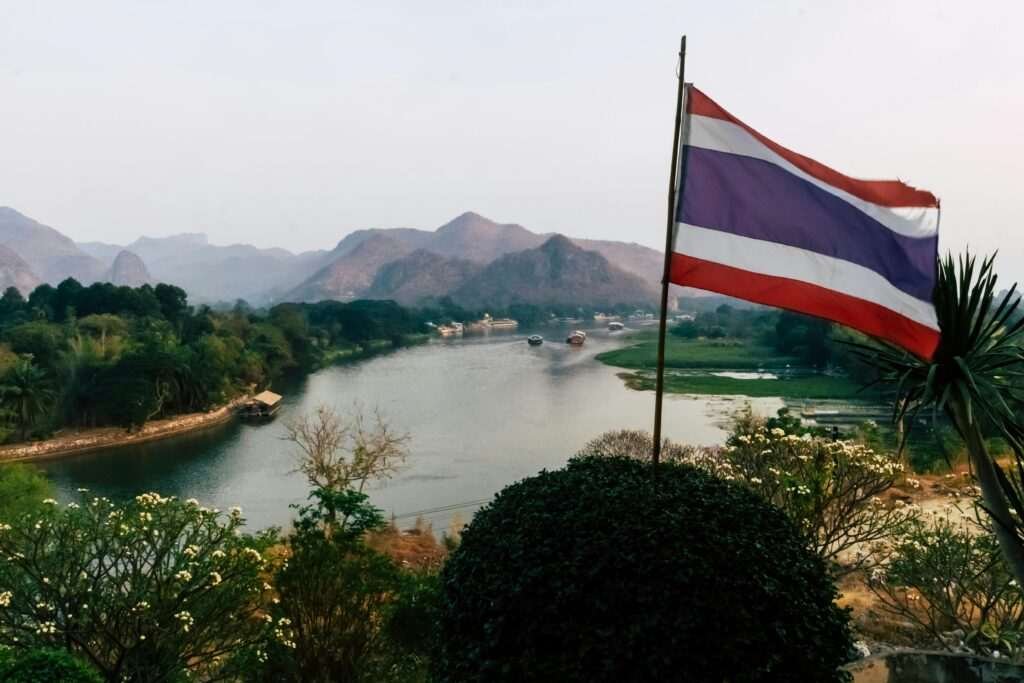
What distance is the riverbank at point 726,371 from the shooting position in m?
47.7

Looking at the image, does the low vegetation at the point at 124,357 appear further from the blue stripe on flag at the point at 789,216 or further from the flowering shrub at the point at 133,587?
the blue stripe on flag at the point at 789,216

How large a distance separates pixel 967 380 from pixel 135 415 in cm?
3717

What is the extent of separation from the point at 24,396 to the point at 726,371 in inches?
1833

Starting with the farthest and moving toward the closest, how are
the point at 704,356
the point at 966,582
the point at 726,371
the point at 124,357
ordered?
the point at 704,356, the point at 726,371, the point at 124,357, the point at 966,582

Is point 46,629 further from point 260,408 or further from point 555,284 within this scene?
point 555,284

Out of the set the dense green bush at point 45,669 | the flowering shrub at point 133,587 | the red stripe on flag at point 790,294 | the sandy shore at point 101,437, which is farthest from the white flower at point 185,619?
the sandy shore at point 101,437

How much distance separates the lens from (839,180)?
17.6 ft

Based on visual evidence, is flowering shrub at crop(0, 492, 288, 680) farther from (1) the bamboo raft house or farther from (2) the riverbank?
(2) the riverbank

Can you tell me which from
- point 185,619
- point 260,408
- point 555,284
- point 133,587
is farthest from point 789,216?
point 555,284

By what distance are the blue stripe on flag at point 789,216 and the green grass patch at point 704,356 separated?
5382 centimetres

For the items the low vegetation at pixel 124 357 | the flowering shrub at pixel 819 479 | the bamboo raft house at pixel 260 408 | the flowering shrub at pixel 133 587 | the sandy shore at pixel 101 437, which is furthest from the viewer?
the bamboo raft house at pixel 260 408

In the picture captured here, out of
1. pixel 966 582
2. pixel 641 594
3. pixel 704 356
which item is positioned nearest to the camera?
pixel 641 594

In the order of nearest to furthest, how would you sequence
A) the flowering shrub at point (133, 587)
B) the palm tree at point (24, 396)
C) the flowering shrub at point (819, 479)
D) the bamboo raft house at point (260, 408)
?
the flowering shrub at point (133, 587) → the flowering shrub at point (819, 479) → the palm tree at point (24, 396) → the bamboo raft house at point (260, 408)

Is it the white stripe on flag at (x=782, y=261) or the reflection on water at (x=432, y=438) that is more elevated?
the white stripe on flag at (x=782, y=261)
